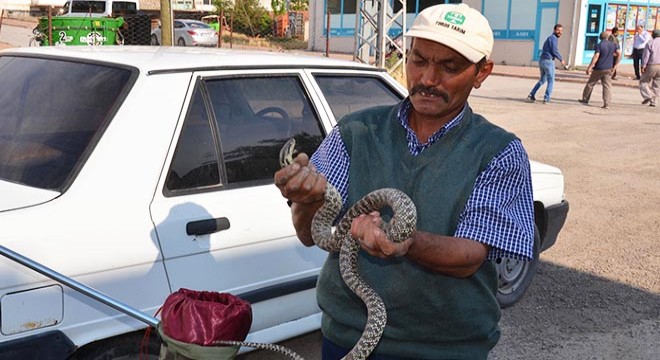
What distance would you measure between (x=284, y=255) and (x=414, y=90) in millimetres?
1716

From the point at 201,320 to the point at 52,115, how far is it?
71.8 inches

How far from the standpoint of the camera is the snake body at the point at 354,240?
192 cm

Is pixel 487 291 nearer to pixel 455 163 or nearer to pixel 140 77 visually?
pixel 455 163

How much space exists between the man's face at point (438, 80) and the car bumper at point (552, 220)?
3302 mm

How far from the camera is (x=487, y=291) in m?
2.11

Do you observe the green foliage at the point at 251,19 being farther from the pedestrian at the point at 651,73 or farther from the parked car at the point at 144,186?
the parked car at the point at 144,186

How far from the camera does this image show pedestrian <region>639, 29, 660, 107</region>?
17766 millimetres

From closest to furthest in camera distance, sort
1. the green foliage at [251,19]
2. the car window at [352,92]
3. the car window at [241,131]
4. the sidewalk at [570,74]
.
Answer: the car window at [241,131] → the car window at [352,92] → the sidewalk at [570,74] → the green foliage at [251,19]

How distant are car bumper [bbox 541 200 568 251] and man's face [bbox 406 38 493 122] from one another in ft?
10.8

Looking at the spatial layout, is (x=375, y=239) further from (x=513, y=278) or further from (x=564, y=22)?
(x=564, y=22)

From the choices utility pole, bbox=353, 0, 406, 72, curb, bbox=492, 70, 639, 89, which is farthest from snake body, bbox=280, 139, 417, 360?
curb, bbox=492, 70, 639, 89

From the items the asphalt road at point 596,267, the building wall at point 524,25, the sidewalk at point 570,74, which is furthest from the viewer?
the building wall at point 524,25

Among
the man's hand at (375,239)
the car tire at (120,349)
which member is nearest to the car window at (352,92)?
the car tire at (120,349)

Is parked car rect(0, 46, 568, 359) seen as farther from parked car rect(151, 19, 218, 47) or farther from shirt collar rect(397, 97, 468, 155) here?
parked car rect(151, 19, 218, 47)
